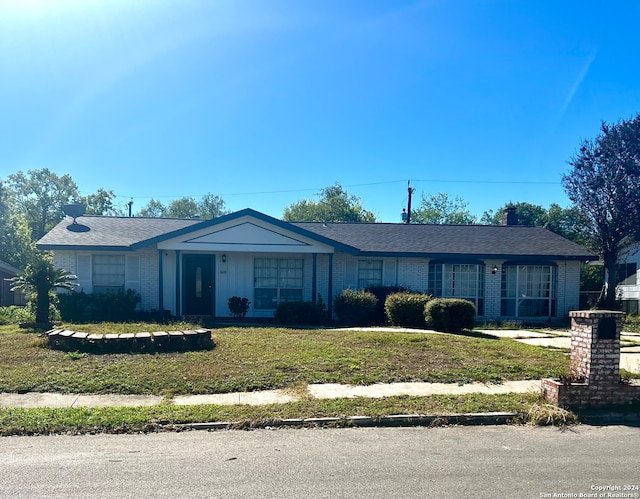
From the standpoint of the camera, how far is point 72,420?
5.92m

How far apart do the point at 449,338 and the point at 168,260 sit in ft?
32.7

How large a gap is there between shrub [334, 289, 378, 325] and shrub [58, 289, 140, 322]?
6629mm

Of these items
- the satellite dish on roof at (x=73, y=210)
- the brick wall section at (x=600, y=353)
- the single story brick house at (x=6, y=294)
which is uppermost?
the satellite dish on roof at (x=73, y=210)

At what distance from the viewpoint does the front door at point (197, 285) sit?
17.3 metres

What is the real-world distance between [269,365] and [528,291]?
1301cm

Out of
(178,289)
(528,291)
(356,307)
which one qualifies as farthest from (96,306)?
(528,291)

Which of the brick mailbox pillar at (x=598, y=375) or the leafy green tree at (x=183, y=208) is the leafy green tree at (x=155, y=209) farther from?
Answer: the brick mailbox pillar at (x=598, y=375)

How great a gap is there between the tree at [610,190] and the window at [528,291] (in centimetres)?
Answer: 667

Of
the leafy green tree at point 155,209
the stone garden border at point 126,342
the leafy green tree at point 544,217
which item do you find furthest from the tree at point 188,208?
the stone garden border at point 126,342

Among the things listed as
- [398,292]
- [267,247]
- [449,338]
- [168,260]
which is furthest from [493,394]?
[168,260]

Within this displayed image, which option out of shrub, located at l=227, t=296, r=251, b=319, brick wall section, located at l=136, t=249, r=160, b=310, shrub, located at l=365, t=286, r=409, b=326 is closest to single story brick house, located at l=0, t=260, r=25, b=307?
brick wall section, located at l=136, t=249, r=160, b=310

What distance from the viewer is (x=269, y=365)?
8.77 metres

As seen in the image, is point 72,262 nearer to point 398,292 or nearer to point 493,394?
point 398,292

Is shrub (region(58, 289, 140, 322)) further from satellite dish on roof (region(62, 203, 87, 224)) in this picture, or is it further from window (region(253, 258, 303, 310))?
satellite dish on roof (region(62, 203, 87, 224))
